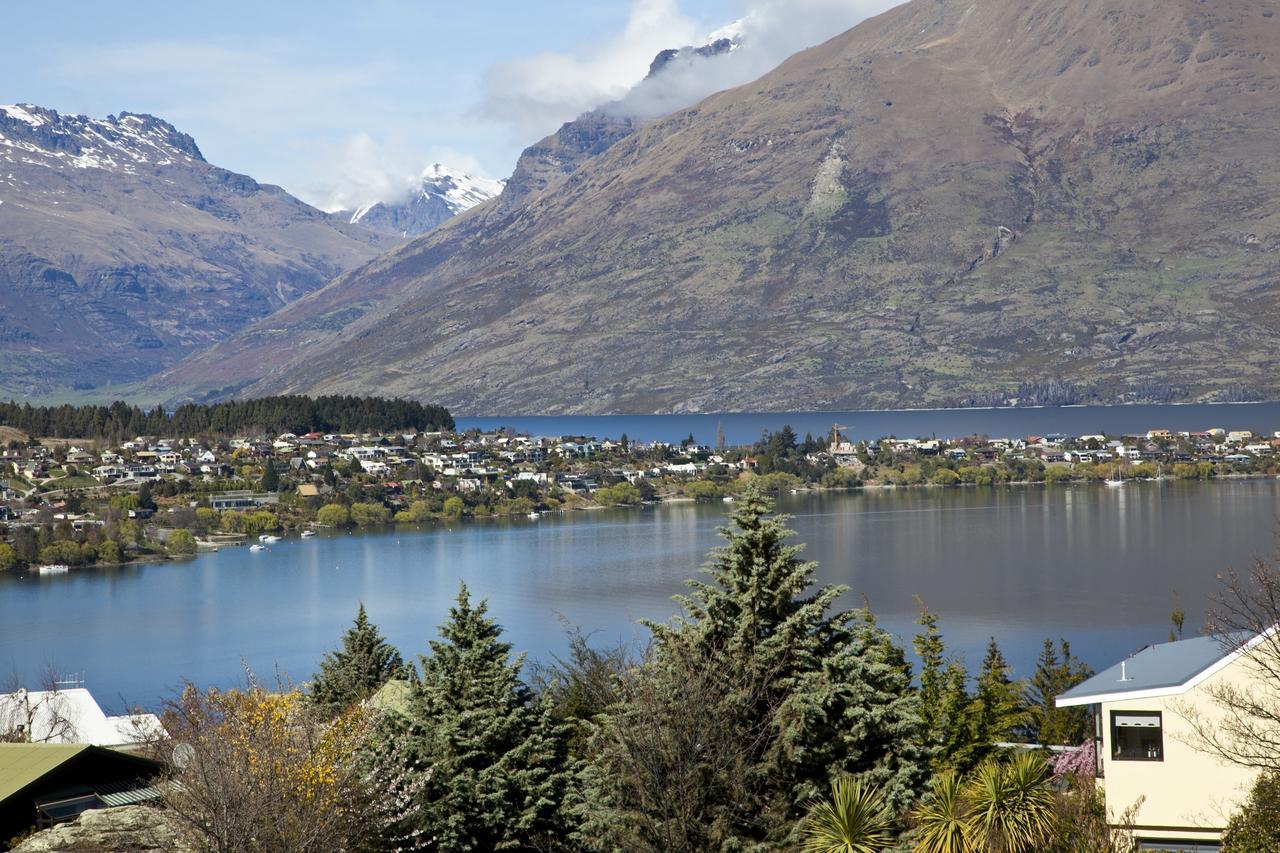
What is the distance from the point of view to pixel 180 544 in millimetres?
97312

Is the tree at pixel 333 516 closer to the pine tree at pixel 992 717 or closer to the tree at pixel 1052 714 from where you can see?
the tree at pixel 1052 714

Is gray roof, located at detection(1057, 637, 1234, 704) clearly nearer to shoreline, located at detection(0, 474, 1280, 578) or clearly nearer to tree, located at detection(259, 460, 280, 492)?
shoreline, located at detection(0, 474, 1280, 578)

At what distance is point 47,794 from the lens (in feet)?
62.8

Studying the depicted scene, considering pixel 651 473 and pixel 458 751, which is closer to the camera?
pixel 458 751

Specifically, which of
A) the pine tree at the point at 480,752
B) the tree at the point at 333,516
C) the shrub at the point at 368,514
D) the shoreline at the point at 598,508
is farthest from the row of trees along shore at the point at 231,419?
the pine tree at the point at 480,752

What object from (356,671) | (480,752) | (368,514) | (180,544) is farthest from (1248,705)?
(368,514)

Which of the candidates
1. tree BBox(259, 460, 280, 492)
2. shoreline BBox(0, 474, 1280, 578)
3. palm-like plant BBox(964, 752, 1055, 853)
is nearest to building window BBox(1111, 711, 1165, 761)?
palm-like plant BBox(964, 752, 1055, 853)

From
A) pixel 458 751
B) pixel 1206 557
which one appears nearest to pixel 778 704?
pixel 458 751

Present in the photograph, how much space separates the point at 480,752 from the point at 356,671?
9759mm

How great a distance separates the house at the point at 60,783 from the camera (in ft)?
61.5

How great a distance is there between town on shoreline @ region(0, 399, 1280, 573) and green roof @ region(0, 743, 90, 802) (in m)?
75.9

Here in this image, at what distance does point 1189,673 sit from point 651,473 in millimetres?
122950

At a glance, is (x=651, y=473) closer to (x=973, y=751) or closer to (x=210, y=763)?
(x=973, y=751)

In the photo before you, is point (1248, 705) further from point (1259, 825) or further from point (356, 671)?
point (356, 671)
